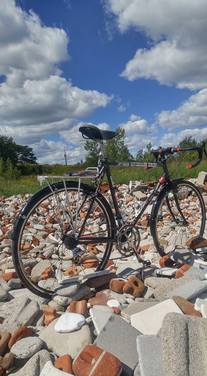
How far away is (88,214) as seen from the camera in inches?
156

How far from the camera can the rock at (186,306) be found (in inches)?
114

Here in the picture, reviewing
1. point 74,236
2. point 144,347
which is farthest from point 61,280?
point 144,347

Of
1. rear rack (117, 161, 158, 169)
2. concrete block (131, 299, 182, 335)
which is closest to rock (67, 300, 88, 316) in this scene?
concrete block (131, 299, 182, 335)

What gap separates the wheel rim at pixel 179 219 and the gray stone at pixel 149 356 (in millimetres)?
2215

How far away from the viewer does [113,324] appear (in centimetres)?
269

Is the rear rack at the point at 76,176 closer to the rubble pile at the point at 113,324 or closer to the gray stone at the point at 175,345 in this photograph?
the rubble pile at the point at 113,324

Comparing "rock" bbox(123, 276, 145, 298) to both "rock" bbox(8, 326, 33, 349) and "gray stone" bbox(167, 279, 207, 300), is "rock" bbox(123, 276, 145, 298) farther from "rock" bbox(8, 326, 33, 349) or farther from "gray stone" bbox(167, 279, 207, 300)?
"rock" bbox(8, 326, 33, 349)

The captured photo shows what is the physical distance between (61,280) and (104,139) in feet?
4.54

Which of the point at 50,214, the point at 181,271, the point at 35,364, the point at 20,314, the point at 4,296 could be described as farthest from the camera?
the point at 50,214

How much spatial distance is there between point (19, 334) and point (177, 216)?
261 cm

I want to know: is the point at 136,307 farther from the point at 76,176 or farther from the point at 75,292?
the point at 76,176

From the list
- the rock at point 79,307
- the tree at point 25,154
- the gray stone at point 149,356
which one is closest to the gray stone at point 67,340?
the rock at point 79,307

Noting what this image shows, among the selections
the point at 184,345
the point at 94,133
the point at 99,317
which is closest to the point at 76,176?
the point at 94,133

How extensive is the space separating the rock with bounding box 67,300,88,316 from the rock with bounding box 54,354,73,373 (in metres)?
0.67
